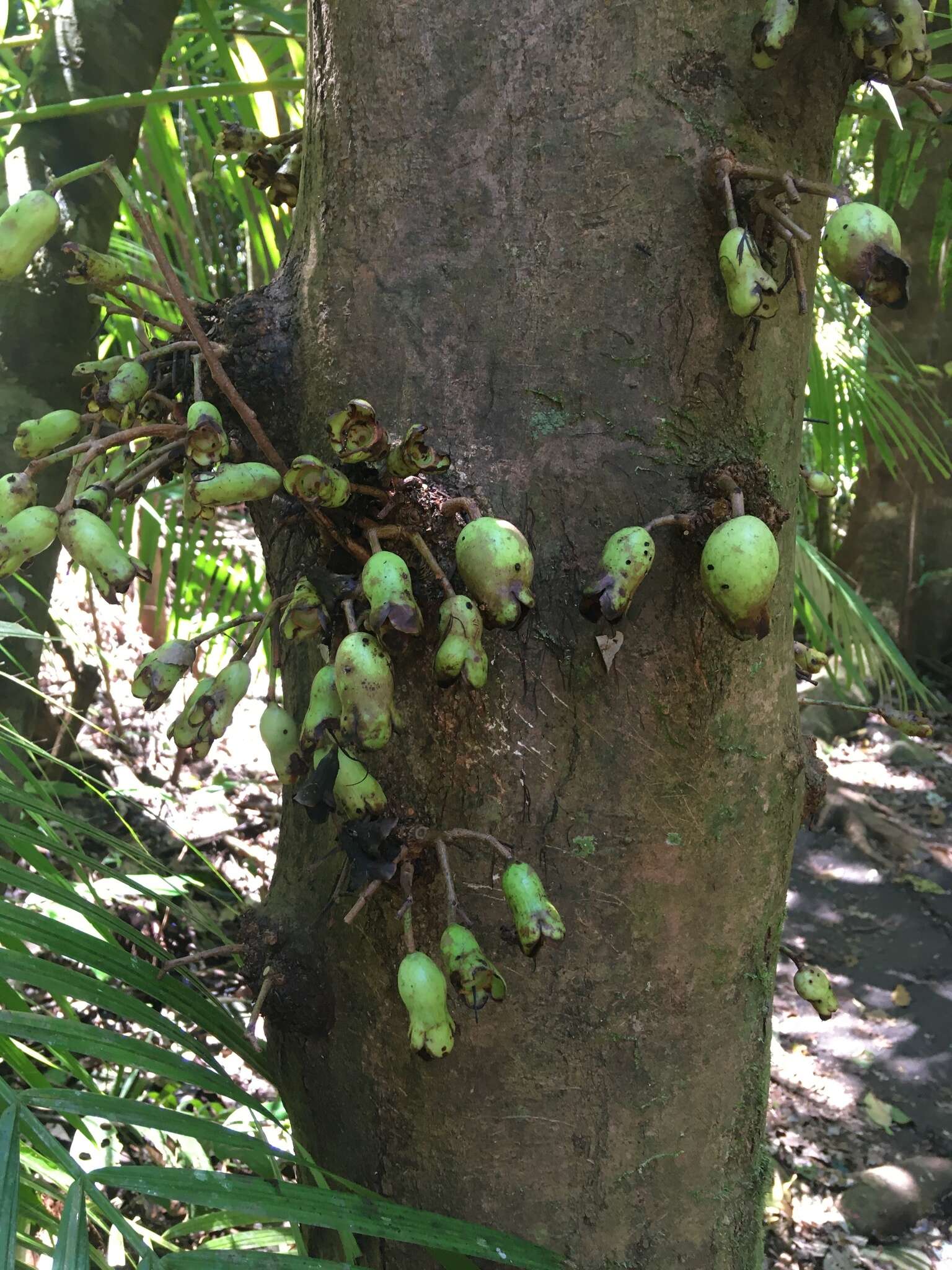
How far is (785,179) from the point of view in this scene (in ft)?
2.27

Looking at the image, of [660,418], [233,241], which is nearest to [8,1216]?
[660,418]

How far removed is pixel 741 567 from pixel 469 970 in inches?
13.0

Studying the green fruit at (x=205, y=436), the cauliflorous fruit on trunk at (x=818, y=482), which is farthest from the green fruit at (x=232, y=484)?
the cauliflorous fruit on trunk at (x=818, y=482)

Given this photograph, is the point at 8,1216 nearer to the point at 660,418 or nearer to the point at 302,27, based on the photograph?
the point at 660,418

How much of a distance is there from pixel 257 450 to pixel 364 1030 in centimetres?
49

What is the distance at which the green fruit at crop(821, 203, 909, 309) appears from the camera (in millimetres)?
684

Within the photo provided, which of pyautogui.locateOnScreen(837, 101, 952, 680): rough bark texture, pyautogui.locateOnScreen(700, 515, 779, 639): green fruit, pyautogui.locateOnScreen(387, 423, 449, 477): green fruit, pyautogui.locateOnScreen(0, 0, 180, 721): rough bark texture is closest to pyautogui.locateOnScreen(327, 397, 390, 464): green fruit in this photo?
pyautogui.locateOnScreen(387, 423, 449, 477): green fruit

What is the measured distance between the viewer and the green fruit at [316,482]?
0.71 meters

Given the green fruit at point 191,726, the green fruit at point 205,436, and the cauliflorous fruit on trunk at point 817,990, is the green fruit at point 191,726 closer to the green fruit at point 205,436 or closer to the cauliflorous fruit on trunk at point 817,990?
the green fruit at point 205,436

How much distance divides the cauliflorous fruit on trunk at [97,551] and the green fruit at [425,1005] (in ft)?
1.10

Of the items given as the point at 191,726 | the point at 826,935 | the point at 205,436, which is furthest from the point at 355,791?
the point at 826,935

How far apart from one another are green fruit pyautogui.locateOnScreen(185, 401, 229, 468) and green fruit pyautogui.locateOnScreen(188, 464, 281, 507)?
0.04 feet

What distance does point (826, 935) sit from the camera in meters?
3.36

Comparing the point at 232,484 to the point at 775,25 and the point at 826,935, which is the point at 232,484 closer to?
the point at 775,25
